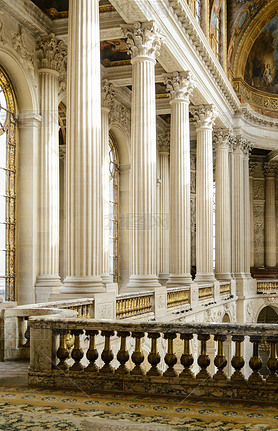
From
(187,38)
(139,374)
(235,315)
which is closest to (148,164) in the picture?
(187,38)

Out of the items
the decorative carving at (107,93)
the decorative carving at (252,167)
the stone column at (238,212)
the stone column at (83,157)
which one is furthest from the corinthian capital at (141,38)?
the decorative carving at (252,167)

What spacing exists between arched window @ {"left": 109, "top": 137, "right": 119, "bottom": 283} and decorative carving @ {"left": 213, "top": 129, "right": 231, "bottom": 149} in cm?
553

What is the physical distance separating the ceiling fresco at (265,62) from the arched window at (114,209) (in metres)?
11.3

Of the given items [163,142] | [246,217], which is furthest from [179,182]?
[246,217]

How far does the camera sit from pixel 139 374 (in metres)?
6.48

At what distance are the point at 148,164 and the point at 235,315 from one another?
15985mm

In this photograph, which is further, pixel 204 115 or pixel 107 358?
pixel 204 115

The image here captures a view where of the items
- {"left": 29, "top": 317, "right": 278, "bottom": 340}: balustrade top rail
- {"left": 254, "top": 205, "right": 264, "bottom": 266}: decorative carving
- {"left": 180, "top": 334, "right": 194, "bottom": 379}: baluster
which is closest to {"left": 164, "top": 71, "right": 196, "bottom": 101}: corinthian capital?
{"left": 29, "top": 317, "right": 278, "bottom": 340}: balustrade top rail

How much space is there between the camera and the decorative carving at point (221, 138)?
28328 millimetres

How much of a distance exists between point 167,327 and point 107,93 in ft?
52.4

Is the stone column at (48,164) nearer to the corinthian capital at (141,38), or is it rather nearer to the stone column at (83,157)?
the corinthian capital at (141,38)

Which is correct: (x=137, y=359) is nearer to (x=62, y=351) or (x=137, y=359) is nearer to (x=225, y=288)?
(x=62, y=351)

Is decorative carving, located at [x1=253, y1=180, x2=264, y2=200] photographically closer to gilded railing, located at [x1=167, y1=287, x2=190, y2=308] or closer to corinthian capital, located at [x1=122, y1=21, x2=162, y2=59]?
gilded railing, located at [x1=167, y1=287, x2=190, y2=308]

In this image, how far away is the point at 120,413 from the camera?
18.4 ft
